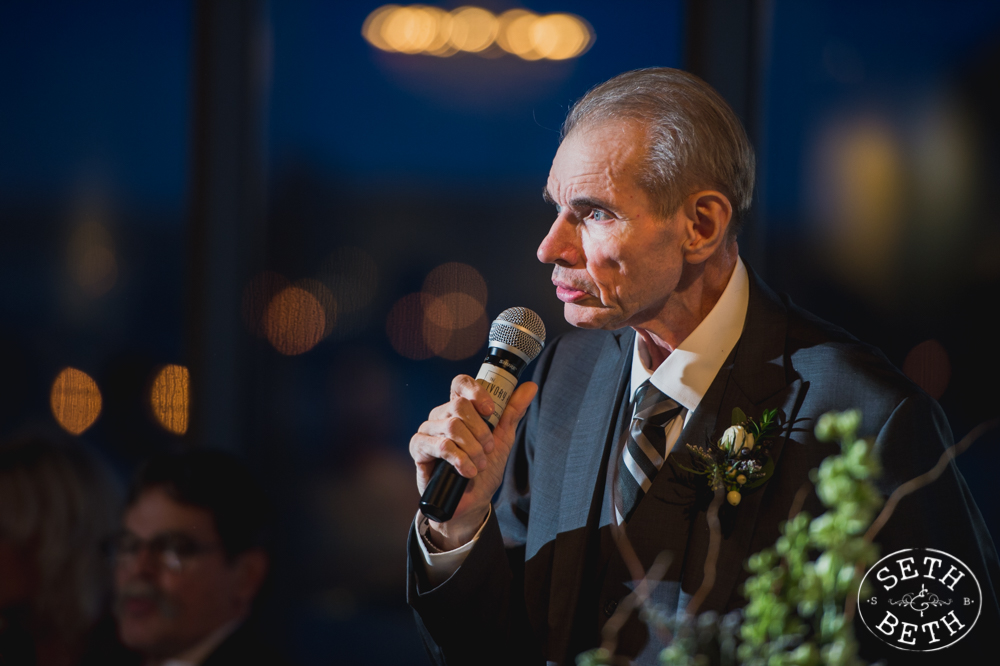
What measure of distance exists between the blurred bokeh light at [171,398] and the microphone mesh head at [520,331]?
37.2 inches

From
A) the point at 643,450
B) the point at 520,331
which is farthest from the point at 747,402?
the point at 520,331

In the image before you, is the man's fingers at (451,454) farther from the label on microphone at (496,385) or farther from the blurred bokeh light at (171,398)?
the blurred bokeh light at (171,398)

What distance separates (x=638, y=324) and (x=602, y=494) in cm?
33

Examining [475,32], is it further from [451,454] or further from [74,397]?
[74,397]

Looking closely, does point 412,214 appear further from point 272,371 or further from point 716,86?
point 716,86

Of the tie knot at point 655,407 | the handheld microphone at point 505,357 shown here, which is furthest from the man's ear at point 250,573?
the tie knot at point 655,407

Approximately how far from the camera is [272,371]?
183cm

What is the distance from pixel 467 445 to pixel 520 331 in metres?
0.21

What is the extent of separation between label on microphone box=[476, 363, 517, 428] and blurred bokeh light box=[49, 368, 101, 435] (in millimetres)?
1094

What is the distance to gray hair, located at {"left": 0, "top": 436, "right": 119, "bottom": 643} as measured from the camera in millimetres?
1720

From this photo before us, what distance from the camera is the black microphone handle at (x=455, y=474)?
1124 mm

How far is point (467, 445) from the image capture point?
1.16m

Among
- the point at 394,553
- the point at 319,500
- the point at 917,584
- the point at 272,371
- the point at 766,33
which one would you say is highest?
the point at 766,33

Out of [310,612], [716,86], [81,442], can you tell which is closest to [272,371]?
[81,442]
